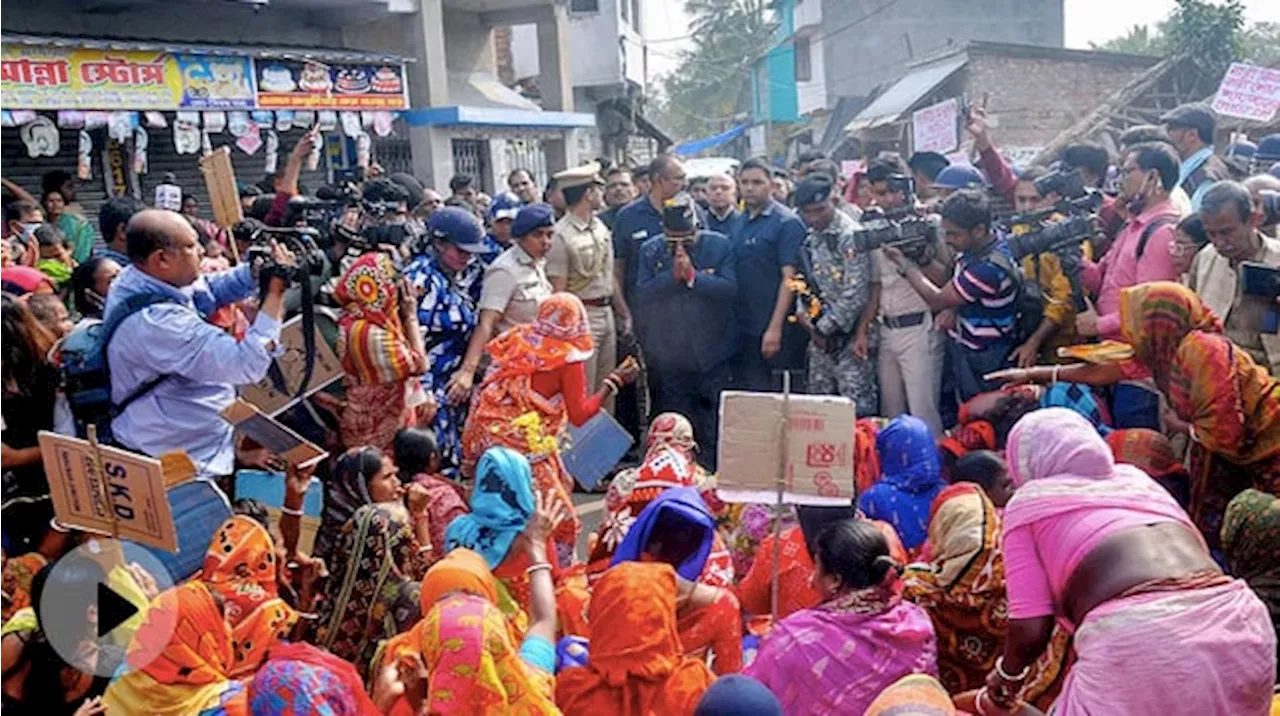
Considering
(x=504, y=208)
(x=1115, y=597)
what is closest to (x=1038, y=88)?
(x=504, y=208)

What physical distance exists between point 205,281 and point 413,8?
11.3 metres

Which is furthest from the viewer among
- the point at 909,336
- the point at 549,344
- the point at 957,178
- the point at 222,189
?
the point at 957,178

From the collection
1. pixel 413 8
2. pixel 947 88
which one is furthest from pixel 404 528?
pixel 947 88

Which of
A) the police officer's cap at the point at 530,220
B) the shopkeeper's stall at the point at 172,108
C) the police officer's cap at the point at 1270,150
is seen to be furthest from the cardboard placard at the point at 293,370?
the police officer's cap at the point at 1270,150

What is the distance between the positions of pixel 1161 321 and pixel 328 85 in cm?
1093

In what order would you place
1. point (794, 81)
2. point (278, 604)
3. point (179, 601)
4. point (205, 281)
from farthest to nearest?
1. point (794, 81)
2. point (205, 281)
3. point (278, 604)
4. point (179, 601)

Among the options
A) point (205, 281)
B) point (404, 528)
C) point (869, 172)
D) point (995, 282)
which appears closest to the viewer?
point (404, 528)

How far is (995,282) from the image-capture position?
533cm

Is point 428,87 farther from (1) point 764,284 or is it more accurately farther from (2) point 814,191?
(2) point 814,191

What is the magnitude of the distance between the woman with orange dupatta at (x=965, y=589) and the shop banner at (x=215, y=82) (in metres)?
10.3

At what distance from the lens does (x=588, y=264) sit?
22.3 ft

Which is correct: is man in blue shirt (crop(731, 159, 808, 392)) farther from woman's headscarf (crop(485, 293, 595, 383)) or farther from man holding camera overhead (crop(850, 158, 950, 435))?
woman's headscarf (crop(485, 293, 595, 383))

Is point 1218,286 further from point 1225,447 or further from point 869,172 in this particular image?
point 869,172

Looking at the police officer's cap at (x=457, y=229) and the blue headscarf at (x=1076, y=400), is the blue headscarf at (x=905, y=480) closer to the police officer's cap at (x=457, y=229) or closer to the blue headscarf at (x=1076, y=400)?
the blue headscarf at (x=1076, y=400)
